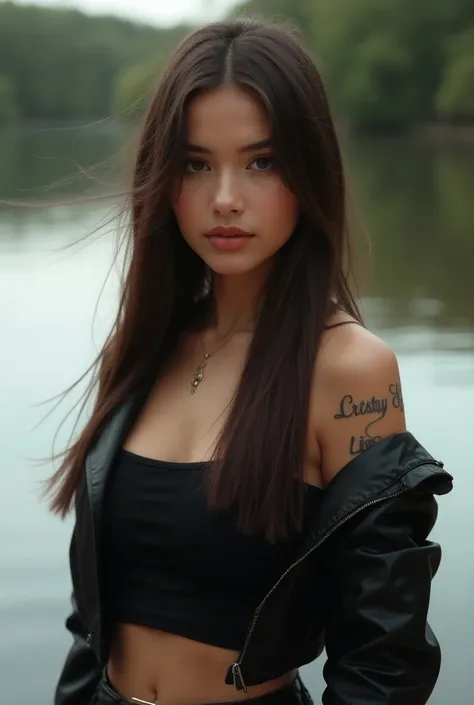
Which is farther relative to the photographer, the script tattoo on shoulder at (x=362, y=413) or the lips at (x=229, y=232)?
the lips at (x=229, y=232)

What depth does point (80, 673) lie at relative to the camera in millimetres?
2016

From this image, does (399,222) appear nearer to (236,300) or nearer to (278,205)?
(236,300)

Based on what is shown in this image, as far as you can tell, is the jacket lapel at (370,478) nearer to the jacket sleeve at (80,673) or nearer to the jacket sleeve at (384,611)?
the jacket sleeve at (384,611)

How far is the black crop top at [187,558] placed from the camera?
5.53ft

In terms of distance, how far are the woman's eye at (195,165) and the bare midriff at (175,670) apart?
0.67 metres

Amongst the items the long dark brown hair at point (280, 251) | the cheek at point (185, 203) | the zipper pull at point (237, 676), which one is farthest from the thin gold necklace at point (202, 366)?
the zipper pull at point (237, 676)

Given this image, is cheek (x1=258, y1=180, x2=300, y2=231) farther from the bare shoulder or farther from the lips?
the bare shoulder

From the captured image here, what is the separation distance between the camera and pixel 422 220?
16141 mm

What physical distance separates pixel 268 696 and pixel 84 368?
596 cm

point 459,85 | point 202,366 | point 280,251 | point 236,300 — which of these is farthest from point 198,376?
point 459,85

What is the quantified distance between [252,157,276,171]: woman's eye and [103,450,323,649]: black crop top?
1.43 feet

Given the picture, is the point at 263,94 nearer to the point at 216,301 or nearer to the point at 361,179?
the point at 216,301

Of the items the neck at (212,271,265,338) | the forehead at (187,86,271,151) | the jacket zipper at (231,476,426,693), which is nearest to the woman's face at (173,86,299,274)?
the forehead at (187,86,271,151)

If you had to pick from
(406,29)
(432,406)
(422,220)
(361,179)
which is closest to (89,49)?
(406,29)
